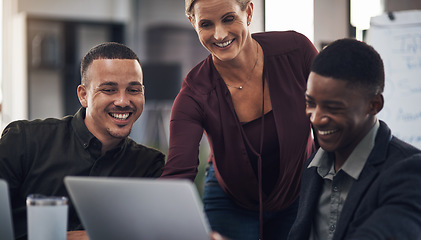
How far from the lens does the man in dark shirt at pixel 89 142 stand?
66.8 inches

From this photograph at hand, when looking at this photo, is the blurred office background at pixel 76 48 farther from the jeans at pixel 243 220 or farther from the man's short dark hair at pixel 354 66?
the man's short dark hair at pixel 354 66

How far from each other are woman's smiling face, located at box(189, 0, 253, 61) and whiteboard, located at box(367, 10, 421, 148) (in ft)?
3.20

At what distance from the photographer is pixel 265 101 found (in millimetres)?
1818

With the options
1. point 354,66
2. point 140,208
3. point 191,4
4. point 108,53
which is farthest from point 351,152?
point 108,53

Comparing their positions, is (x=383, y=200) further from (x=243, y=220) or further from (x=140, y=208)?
(x=243, y=220)

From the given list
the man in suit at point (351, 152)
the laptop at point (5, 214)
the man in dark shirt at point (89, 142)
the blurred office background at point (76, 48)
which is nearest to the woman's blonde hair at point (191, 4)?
the man in dark shirt at point (89, 142)

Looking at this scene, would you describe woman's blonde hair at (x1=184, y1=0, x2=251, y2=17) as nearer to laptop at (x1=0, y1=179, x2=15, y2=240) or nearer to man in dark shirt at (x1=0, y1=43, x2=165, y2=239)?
man in dark shirt at (x1=0, y1=43, x2=165, y2=239)

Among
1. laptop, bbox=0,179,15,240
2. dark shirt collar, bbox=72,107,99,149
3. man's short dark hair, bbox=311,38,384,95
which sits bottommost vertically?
laptop, bbox=0,179,15,240

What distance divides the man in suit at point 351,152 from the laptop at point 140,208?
14.6 inches

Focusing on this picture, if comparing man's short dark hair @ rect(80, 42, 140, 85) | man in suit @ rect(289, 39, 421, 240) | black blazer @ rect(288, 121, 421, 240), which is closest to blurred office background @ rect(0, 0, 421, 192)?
man's short dark hair @ rect(80, 42, 140, 85)

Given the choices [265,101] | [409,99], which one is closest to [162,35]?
[409,99]

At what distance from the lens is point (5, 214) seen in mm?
1153

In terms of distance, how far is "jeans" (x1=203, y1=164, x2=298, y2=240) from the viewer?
1.82 metres

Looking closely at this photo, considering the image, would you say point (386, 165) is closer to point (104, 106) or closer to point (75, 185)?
point (75, 185)
